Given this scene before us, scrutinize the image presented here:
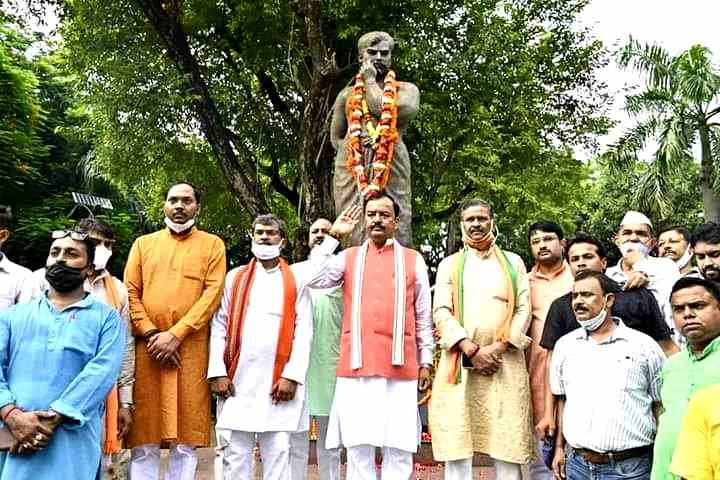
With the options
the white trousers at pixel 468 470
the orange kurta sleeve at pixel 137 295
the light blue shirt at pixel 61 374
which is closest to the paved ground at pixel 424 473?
the white trousers at pixel 468 470

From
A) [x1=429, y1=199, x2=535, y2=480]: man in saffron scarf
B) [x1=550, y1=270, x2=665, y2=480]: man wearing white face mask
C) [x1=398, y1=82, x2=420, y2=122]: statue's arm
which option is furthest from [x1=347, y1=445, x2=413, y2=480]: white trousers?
[x1=398, y1=82, x2=420, y2=122]: statue's arm

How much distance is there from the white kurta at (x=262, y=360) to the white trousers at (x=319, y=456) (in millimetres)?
504

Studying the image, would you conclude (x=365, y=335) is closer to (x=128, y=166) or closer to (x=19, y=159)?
(x=128, y=166)

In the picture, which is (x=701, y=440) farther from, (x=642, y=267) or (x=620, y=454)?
(x=642, y=267)

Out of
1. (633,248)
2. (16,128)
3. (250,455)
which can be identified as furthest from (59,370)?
(16,128)

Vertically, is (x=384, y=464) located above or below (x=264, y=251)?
below

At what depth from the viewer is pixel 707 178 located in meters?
19.1

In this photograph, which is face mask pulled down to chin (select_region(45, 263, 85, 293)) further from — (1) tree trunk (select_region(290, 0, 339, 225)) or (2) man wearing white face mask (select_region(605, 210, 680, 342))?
(1) tree trunk (select_region(290, 0, 339, 225))

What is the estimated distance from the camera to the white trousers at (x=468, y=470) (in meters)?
4.68

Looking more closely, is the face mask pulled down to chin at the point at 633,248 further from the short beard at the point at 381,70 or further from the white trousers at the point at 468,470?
the short beard at the point at 381,70

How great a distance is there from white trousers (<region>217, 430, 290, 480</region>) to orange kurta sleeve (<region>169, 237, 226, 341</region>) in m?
0.69

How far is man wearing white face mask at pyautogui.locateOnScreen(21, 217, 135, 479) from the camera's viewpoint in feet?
15.2

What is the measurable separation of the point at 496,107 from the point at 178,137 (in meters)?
5.72

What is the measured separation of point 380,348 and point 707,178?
1673 centimetres
